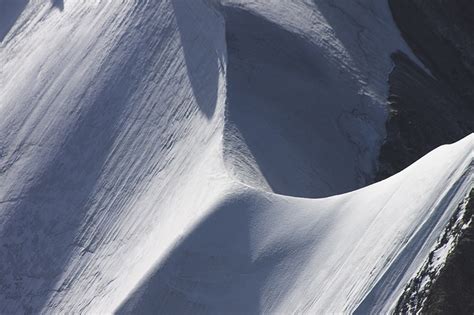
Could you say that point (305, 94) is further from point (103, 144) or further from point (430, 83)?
point (103, 144)

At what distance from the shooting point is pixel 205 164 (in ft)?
95.0

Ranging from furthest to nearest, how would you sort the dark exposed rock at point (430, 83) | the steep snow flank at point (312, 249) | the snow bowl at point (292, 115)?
1. the dark exposed rock at point (430, 83)
2. the snow bowl at point (292, 115)
3. the steep snow flank at point (312, 249)

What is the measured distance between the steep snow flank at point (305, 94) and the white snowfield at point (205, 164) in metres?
0.05

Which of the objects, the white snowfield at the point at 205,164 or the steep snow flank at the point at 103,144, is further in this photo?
the steep snow flank at the point at 103,144

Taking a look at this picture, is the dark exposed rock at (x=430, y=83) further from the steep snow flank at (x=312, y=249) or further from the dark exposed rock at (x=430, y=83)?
the steep snow flank at (x=312, y=249)

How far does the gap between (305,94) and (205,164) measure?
5.49 meters

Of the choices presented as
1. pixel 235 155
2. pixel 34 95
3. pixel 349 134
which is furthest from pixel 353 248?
pixel 34 95

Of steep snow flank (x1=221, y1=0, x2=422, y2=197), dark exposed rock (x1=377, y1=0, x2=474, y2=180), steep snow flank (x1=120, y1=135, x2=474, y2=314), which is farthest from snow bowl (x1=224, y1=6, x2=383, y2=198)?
steep snow flank (x1=120, y1=135, x2=474, y2=314)

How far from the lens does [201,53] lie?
107ft

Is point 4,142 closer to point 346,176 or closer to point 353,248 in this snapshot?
point 346,176

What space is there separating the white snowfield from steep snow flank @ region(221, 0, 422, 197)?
2.0 inches

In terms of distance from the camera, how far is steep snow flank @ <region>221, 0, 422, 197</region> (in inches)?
1188

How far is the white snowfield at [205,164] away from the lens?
25438 millimetres

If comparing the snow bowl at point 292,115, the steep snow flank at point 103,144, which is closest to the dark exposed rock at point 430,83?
the snow bowl at point 292,115
